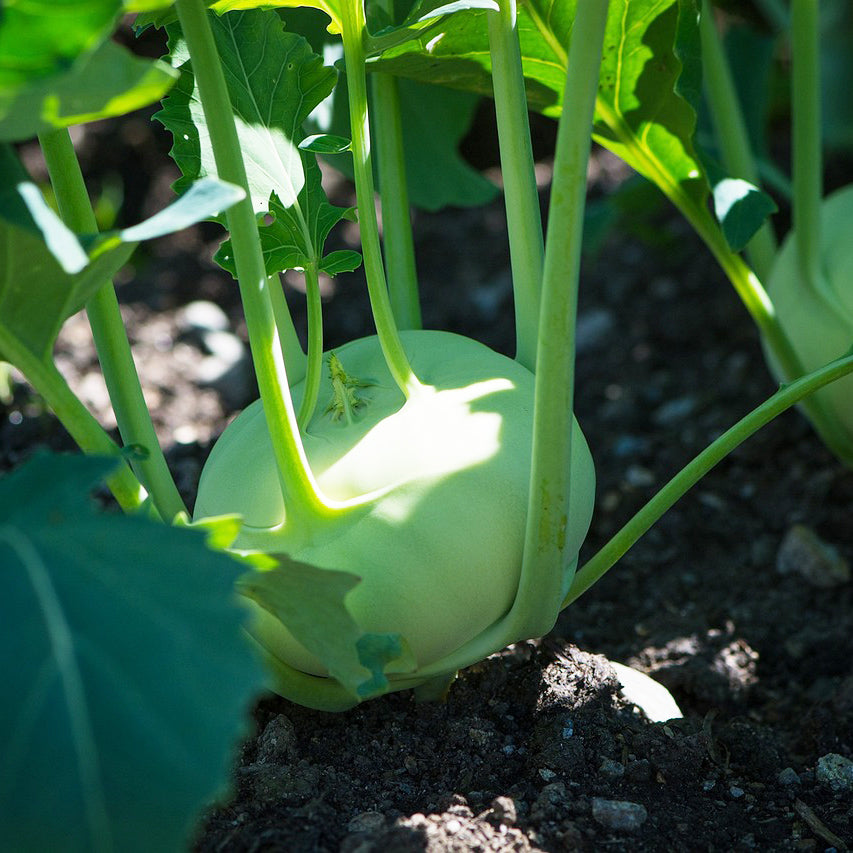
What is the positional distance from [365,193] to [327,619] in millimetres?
310

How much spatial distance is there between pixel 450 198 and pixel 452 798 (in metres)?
0.70

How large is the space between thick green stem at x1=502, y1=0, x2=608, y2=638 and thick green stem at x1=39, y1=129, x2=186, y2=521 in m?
0.26

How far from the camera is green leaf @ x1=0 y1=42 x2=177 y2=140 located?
49cm

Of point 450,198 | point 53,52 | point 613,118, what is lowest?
point 450,198

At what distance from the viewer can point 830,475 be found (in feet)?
4.09

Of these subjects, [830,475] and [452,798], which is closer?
[452,798]

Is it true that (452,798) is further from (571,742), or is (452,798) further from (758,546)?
(758,546)

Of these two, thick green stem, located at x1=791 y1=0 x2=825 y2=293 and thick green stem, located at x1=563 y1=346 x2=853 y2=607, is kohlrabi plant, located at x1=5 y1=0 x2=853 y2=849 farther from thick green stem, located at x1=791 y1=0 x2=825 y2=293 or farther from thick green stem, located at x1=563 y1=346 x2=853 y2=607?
thick green stem, located at x1=791 y1=0 x2=825 y2=293

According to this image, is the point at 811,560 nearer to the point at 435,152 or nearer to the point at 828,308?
the point at 828,308

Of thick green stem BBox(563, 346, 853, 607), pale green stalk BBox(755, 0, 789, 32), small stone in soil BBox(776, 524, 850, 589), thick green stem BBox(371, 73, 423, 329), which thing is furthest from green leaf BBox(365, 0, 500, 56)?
pale green stalk BBox(755, 0, 789, 32)

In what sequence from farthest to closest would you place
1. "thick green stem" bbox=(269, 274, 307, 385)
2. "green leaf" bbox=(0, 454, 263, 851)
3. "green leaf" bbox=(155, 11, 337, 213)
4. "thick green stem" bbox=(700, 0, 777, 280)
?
"thick green stem" bbox=(700, 0, 777, 280) < "thick green stem" bbox=(269, 274, 307, 385) < "green leaf" bbox=(155, 11, 337, 213) < "green leaf" bbox=(0, 454, 263, 851)

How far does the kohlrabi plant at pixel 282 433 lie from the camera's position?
447 millimetres

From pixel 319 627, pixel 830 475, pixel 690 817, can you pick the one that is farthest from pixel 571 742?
pixel 830 475

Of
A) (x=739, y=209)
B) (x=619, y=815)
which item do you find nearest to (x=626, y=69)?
(x=739, y=209)
